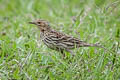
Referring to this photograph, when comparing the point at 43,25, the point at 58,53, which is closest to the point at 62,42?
the point at 58,53

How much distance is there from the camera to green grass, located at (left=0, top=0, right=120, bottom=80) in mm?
6863

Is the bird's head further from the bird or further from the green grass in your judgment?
the bird

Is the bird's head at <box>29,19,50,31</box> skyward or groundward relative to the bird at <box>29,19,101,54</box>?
skyward

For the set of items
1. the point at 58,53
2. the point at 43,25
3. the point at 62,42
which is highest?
the point at 43,25

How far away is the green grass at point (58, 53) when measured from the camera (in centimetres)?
686

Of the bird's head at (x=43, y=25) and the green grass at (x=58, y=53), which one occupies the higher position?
the bird's head at (x=43, y=25)

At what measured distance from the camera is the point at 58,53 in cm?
816

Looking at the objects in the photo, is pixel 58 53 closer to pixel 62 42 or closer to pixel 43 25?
pixel 62 42

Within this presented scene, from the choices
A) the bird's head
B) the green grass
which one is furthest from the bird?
the bird's head

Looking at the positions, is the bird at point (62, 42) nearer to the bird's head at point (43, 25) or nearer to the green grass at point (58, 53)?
the green grass at point (58, 53)

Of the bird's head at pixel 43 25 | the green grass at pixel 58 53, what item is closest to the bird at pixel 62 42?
the green grass at pixel 58 53

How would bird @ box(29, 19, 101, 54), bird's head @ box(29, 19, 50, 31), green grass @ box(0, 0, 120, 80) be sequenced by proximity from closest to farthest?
green grass @ box(0, 0, 120, 80), bird @ box(29, 19, 101, 54), bird's head @ box(29, 19, 50, 31)

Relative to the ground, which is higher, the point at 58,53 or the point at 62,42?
the point at 62,42

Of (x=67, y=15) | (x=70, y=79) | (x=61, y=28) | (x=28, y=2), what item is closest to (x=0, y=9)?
(x=28, y=2)
